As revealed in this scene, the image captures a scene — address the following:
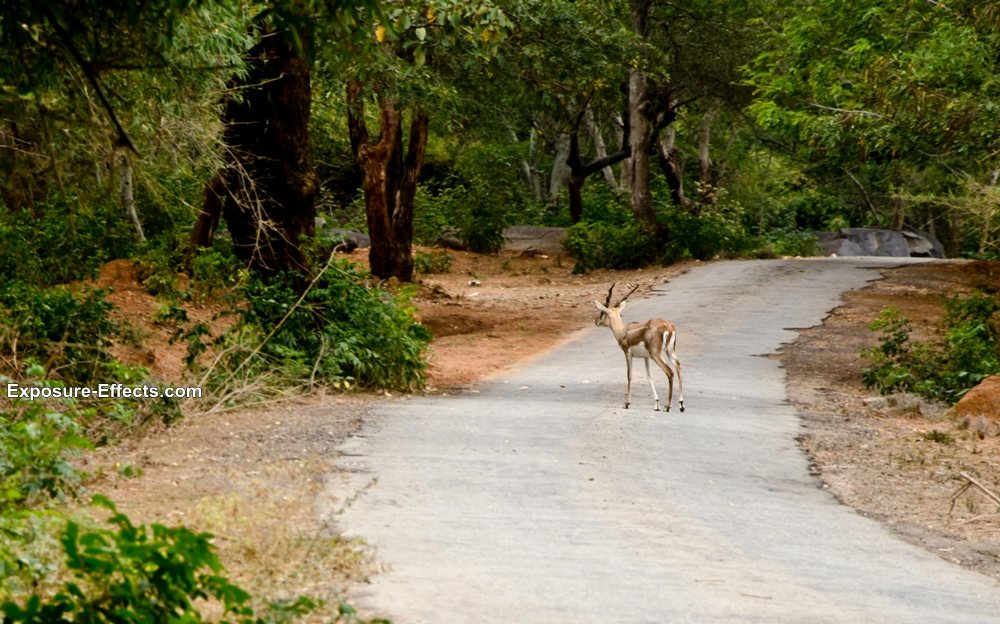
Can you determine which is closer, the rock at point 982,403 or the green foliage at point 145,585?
the green foliage at point 145,585

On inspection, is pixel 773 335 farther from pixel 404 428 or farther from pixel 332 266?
pixel 404 428

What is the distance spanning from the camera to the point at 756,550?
28.1 ft

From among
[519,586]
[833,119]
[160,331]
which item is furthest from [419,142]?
[519,586]

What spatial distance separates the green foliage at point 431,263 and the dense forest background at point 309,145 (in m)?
3.42

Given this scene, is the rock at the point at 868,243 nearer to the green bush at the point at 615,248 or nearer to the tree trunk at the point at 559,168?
the tree trunk at the point at 559,168

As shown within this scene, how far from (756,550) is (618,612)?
2.16 meters

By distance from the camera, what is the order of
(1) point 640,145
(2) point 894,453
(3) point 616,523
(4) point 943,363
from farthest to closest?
(1) point 640,145 → (4) point 943,363 → (2) point 894,453 → (3) point 616,523

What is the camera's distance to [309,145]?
68.7 feet

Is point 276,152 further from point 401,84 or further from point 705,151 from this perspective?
point 705,151

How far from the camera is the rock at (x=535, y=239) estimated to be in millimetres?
38906

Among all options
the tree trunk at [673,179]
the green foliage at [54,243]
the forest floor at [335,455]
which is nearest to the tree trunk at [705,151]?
the tree trunk at [673,179]

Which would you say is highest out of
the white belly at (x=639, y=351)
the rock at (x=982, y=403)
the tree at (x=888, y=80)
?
the tree at (x=888, y=80)

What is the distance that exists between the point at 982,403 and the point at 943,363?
3.28 metres

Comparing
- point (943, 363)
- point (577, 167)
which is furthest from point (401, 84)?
point (577, 167)
